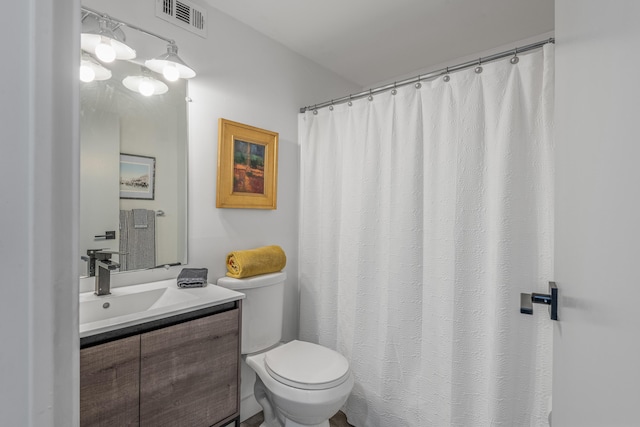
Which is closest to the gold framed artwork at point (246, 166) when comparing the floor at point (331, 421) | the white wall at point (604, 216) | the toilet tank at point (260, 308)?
the toilet tank at point (260, 308)

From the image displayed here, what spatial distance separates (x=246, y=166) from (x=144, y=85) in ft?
2.24

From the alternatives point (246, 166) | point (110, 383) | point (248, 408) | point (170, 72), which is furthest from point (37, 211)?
point (248, 408)

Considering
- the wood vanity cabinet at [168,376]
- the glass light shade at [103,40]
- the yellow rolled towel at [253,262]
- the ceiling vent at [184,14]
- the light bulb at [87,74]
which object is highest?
the ceiling vent at [184,14]

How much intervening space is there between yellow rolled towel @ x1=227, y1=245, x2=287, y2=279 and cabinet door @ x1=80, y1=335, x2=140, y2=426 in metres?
0.65

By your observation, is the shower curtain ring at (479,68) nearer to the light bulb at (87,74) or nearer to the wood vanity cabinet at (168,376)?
the wood vanity cabinet at (168,376)

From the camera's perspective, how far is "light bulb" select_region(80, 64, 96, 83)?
Answer: 1.32m

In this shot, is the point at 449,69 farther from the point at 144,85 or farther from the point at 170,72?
the point at 144,85

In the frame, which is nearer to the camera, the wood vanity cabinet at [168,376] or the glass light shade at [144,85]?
the wood vanity cabinet at [168,376]

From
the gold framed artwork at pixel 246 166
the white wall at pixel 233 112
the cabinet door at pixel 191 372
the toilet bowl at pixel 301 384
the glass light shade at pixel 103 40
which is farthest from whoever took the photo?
the gold framed artwork at pixel 246 166

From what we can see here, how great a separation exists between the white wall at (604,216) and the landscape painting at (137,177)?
168 centimetres

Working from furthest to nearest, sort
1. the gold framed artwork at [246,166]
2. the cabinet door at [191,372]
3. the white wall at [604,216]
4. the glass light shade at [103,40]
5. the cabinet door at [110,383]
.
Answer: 1. the gold framed artwork at [246,166]
2. the glass light shade at [103,40]
3. the cabinet door at [191,372]
4. the cabinet door at [110,383]
5. the white wall at [604,216]

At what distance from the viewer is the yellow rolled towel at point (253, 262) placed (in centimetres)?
172

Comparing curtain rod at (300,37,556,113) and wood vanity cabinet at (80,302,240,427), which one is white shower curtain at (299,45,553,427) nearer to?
curtain rod at (300,37,556,113)

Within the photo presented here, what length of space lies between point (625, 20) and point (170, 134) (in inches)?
69.1
